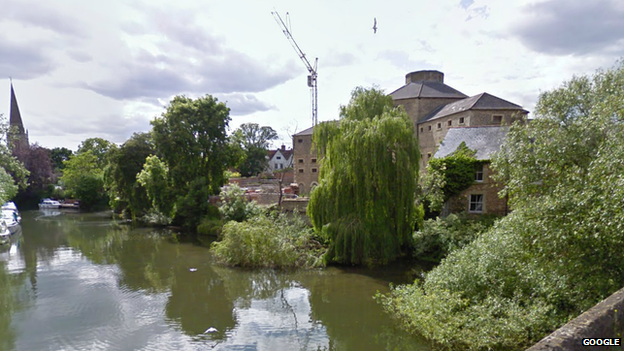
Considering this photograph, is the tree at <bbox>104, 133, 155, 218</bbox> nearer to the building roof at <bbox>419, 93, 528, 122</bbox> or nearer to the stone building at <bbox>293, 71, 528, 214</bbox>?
the stone building at <bbox>293, 71, 528, 214</bbox>

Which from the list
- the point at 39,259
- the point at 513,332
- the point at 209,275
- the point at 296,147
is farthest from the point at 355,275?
the point at 296,147

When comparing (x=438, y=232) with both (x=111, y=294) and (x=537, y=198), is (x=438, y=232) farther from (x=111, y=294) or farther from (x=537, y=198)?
(x=111, y=294)

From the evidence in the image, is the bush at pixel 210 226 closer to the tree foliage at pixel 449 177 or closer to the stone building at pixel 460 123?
the tree foliage at pixel 449 177

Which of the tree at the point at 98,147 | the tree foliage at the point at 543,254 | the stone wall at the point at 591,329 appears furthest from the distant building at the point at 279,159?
the stone wall at the point at 591,329

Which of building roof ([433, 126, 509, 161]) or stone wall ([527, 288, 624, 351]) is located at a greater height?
building roof ([433, 126, 509, 161])

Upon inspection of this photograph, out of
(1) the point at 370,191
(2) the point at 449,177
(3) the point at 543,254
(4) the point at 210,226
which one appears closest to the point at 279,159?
(4) the point at 210,226

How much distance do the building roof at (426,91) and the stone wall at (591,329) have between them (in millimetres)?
28766

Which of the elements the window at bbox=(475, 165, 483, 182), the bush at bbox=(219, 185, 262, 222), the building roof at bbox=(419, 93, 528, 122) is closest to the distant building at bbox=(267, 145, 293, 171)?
the building roof at bbox=(419, 93, 528, 122)

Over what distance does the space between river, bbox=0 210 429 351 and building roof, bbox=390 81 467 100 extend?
21.5m

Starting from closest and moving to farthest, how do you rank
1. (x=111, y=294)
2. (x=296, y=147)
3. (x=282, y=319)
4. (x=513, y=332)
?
(x=513, y=332) < (x=282, y=319) < (x=111, y=294) < (x=296, y=147)

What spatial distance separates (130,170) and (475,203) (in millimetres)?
27947

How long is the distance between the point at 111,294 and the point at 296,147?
2632cm

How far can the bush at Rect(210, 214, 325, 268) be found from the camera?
15680 millimetres

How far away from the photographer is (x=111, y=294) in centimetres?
1299
